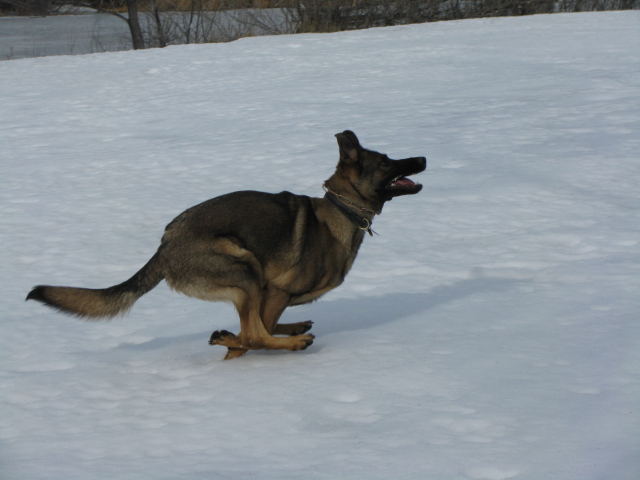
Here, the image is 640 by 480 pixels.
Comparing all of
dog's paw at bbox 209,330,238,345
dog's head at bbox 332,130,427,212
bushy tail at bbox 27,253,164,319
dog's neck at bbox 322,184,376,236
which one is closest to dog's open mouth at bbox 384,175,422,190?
dog's head at bbox 332,130,427,212

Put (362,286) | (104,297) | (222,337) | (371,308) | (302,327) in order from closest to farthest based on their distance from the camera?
(104,297), (222,337), (302,327), (371,308), (362,286)

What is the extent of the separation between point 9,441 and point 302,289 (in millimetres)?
1602

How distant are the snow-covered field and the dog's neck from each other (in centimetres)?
68

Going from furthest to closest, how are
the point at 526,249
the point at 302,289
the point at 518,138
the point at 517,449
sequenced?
the point at 518,138, the point at 526,249, the point at 302,289, the point at 517,449

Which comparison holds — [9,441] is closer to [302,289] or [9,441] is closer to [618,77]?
[302,289]

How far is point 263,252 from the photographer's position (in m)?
4.22

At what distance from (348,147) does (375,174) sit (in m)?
0.23

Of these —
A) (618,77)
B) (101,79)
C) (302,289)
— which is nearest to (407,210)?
(302,289)

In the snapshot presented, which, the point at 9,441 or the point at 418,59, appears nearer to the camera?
the point at 9,441

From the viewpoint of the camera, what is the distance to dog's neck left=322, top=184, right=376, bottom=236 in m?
4.42

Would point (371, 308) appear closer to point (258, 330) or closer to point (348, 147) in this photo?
point (258, 330)

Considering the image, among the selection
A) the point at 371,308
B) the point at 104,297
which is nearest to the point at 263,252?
the point at 104,297

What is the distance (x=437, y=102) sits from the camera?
37.7 ft

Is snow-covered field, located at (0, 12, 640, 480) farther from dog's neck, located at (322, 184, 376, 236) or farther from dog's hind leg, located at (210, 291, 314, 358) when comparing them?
dog's neck, located at (322, 184, 376, 236)
